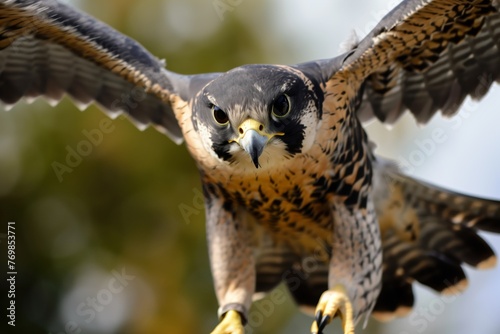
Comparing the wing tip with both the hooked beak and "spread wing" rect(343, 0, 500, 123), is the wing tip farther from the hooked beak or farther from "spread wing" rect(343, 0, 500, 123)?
the hooked beak

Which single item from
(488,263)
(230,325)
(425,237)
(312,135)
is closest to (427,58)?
(312,135)

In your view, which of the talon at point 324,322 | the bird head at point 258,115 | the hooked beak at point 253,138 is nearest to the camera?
the hooked beak at point 253,138

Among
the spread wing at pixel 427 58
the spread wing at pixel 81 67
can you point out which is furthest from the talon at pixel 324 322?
the spread wing at pixel 81 67

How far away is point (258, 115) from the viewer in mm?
5355

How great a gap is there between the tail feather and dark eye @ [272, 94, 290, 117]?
Answer: 6.07 ft

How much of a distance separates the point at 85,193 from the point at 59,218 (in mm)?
658

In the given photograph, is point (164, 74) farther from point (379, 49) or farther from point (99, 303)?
point (99, 303)

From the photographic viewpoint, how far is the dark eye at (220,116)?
18.0ft

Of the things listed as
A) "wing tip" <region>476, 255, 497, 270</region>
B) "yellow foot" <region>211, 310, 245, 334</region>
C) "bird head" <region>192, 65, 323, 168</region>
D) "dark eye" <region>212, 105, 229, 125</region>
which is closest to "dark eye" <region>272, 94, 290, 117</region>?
"bird head" <region>192, 65, 323, 168</region>

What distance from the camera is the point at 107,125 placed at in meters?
13.2

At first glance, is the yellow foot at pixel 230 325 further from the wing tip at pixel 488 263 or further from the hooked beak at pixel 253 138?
the wing tip at pixel 488 263

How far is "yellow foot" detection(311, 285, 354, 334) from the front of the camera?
19.6 feet

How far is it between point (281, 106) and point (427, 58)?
1617mm

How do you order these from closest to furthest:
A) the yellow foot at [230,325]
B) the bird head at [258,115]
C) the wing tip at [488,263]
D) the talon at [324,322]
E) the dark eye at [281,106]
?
the bird head at [258,115] < the dark eye at [281,106] < the talon at [324,322] < the yellow foot at [230,325] < the wing tip at [488,263]
